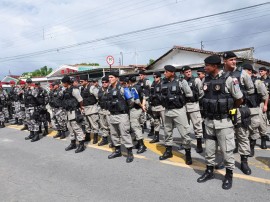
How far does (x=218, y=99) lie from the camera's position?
3674mm

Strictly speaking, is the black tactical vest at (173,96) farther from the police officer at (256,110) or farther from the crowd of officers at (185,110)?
the police officer at (256,110)

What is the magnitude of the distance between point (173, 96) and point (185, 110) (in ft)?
1.24

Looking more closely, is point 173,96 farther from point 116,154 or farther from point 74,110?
point 74,110

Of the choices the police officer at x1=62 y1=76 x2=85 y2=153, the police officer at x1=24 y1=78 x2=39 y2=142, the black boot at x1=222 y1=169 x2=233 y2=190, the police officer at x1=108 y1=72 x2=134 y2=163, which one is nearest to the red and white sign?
the police officer at x1=24 y1=78 x2=39 y2=142

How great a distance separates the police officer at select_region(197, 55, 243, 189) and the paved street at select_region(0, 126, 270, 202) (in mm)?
343

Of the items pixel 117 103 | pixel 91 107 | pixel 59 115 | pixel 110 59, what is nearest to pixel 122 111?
pixel 117 103

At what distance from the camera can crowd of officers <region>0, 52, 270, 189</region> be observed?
12.1ft

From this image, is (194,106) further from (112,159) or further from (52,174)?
(52,174)

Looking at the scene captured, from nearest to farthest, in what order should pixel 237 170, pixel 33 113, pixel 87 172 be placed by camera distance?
pixel 237 170 < pixel 87 172 < pixel 33 113

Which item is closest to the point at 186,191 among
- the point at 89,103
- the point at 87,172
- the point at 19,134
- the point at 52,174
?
the point at 87,172

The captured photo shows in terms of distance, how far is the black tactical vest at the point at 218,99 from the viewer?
11.9 feet

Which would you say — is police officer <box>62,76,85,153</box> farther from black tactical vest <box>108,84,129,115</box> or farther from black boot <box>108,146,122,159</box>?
black tactical vest <box>108,84,129,115</box>

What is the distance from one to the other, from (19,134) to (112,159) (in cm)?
511

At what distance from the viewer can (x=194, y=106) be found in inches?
228
